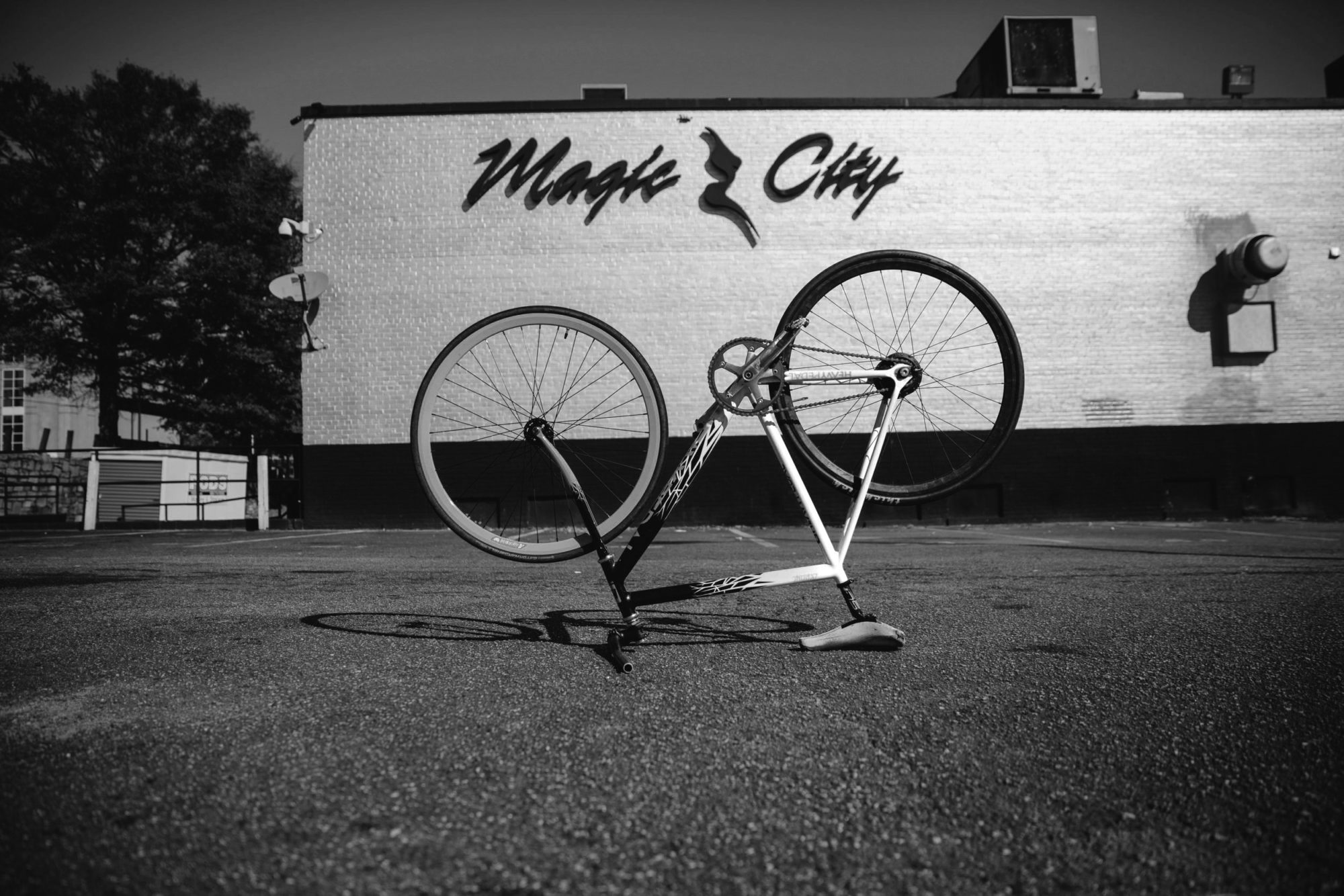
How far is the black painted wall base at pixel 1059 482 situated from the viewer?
13.9 meters

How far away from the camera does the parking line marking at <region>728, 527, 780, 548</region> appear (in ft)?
28.3

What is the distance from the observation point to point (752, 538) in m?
10.2

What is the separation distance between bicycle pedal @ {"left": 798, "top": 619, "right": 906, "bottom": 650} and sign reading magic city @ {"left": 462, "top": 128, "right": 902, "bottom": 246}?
12548mm

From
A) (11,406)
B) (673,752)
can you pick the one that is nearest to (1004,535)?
(673,752)

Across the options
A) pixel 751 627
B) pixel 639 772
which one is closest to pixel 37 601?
pixel 751 627

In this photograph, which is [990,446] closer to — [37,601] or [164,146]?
[37,601]

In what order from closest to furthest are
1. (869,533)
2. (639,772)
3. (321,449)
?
(639,772)
(869,533)
(321,449)

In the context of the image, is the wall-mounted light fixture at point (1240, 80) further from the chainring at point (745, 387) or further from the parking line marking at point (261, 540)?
the parking line marking at point (261, 540)

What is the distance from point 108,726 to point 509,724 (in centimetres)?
89

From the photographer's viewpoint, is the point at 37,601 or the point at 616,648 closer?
the point at 616,648

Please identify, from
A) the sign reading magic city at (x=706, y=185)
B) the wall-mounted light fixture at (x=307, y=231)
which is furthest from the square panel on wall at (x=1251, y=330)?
the wall-mounted light fixture at (x=307, y=231)

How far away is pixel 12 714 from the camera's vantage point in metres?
1.81

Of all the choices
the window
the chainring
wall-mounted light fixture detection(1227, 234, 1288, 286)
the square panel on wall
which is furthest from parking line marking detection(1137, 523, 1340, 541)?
the window

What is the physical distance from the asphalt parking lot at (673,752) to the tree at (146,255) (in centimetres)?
2549
